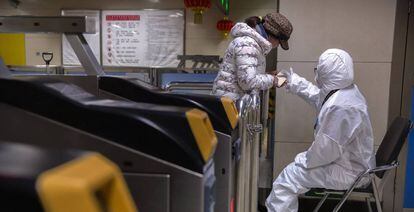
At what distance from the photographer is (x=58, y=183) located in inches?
11.3

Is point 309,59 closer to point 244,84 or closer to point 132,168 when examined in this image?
point 244,84

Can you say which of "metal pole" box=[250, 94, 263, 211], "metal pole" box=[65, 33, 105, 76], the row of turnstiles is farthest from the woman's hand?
the row of turnstiles

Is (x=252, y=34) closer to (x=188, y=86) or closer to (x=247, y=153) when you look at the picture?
(x=188, y=86)

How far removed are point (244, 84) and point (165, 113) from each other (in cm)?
146

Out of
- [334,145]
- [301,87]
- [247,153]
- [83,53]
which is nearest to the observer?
[83,53]

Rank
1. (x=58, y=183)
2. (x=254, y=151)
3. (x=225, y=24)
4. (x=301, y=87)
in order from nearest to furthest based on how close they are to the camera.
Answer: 1. (x=58, y=183)
2. (x=254, y=151)
3. (x=301, y=87)
4. (x=225, y=24)

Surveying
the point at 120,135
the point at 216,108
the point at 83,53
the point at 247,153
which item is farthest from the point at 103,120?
the point at 247,153

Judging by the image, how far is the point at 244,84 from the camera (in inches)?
79.0

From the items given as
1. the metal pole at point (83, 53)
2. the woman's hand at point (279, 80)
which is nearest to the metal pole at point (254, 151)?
the metal pole at point (83, 53)

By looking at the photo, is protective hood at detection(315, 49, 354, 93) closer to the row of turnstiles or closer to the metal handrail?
the metal handrail

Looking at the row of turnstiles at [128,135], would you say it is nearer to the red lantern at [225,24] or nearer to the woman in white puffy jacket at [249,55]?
the woman in white puffy jacket at [249,55]

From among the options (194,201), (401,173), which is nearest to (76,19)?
(194,201)

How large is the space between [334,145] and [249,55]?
2.10 feet

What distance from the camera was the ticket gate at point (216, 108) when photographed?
85 centimetres
